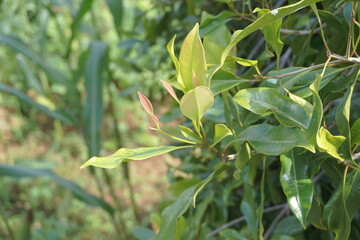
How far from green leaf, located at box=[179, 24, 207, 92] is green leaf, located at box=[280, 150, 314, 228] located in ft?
0.44

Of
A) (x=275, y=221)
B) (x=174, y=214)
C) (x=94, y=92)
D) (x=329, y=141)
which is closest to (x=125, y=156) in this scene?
(x=174, y=214)

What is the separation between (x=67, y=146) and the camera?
332cm

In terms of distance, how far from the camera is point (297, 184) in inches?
20.0

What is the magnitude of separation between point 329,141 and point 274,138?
0.20 feet

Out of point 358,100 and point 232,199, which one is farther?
point 232,199

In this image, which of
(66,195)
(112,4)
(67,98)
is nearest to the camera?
(112,4)

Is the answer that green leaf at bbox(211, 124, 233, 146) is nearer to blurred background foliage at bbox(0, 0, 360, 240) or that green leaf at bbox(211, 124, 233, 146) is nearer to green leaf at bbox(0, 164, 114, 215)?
blurred background foliage at bbox(0, 0, 360, 240)

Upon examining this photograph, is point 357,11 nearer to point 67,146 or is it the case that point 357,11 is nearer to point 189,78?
point 189,78

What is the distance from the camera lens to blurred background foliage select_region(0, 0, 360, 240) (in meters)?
0.71

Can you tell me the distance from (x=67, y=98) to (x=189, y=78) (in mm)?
1332

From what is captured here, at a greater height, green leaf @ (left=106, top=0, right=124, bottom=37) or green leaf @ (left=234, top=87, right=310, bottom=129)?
green leaf @ (left=234, top=87, right=310, bottom=129)

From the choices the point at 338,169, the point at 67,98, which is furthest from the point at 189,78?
the point at 67,98

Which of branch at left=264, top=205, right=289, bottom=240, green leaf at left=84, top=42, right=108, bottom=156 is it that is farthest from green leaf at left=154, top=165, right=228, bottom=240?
green leaf at left=84, top=42, right=108, bottom=156

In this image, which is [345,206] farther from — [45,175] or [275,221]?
[45,175]
